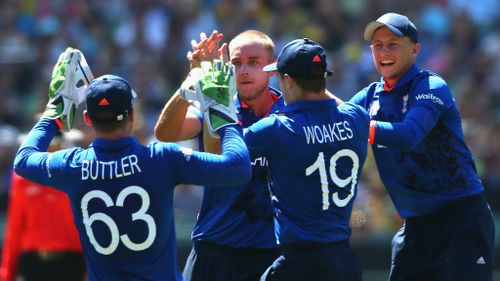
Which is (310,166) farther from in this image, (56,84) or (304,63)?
(56,84)

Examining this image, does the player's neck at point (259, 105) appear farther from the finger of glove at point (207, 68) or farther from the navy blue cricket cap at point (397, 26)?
the finger of glove at point (207, 68)

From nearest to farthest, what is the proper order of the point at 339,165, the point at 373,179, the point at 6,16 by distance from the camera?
the point at 339,165 → the point at 373,179 → the point at 6,16

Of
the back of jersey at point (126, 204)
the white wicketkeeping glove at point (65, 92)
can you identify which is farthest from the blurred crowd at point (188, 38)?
the back of jersey at point (126, 204)

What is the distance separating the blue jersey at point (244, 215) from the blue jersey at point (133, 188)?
0.96m

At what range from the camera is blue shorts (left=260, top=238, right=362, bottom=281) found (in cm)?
602

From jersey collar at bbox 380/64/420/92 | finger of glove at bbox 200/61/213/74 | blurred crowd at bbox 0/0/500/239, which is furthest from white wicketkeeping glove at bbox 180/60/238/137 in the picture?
blurred crowd at bbox 0/0/500/239

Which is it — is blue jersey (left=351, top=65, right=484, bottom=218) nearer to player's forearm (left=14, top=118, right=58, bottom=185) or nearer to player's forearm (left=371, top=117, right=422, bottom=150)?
player's forearm (left=371, top=117, right=422, bottom=150)

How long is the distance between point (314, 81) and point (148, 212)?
4.01ft

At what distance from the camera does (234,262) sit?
674 cm

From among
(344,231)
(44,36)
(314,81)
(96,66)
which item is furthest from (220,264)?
(44,36)

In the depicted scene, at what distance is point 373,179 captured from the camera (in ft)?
39.4

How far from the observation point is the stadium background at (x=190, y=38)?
46.1 feet

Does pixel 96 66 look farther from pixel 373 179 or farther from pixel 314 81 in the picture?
pixel 314 81

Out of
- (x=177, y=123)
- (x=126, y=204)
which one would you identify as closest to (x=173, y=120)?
(x=177, y=123)
